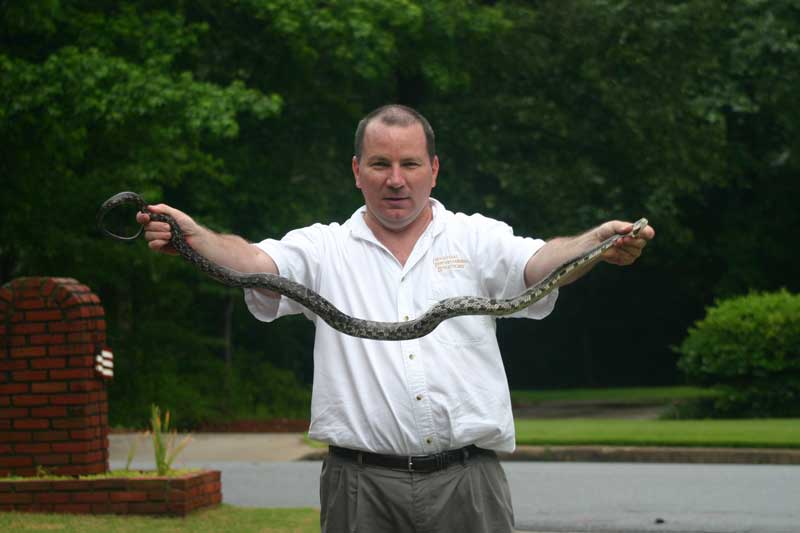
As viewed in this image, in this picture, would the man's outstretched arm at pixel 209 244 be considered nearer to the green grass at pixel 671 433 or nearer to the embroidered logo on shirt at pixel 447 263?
the embroidered logo on shirt at pixel 447 263

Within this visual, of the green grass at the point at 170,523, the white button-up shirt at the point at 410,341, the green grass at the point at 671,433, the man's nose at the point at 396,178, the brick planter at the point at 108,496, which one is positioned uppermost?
the man's nose at the point at 396,178

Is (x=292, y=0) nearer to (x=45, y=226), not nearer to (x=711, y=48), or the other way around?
(x=45, y=226)

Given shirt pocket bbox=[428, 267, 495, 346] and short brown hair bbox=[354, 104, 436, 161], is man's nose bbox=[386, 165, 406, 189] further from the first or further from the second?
shirt pocket bbox=[428, 267, 495, 346]

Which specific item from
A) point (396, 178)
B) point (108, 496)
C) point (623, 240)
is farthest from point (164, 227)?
point (108, 496)

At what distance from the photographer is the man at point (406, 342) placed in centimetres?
417

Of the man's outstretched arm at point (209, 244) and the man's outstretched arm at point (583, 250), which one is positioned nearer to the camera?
the man's outstretched arm at point (583, 250)

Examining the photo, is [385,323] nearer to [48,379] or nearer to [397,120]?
[397,120]

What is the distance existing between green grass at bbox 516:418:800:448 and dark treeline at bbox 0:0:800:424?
6006 millimetres

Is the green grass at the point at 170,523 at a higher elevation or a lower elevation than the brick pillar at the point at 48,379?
lower

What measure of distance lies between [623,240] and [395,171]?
0.82 meters

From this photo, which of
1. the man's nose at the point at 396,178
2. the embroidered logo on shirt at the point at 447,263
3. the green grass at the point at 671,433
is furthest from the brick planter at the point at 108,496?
the green grass at the point at 671,433

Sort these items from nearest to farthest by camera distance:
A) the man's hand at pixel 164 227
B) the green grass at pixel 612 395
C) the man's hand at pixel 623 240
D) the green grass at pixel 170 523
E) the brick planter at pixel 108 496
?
the man's hand at pixel 623 240 → the man's hand at pixel 164 227 → the green grass at pixel 170 523 → the brick planter at pixel 108 496 → the green grass at pixel 612 395

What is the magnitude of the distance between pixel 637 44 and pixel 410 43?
456cm

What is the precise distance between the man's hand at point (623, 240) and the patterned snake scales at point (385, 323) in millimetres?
17
